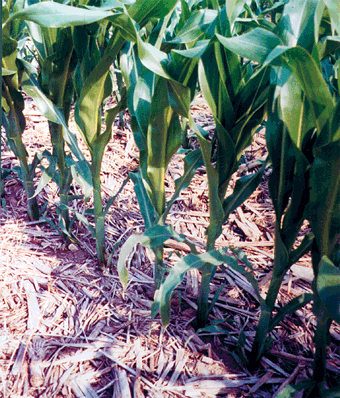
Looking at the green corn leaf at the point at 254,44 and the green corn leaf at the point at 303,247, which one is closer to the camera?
the green corn leaf at the point at 254,44

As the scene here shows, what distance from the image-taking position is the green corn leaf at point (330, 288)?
0.55 meters

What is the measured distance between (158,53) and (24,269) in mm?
832

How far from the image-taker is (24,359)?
2.93ft

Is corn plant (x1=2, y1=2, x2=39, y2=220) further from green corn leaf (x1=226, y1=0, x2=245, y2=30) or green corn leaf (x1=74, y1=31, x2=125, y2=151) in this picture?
green corn leaf (x1=226, y1=0, x2=245, y2=30)

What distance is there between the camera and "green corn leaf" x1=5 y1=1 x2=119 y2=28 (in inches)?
25.4

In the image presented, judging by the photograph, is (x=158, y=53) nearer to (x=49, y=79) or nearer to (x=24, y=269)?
(x=49, y=79)

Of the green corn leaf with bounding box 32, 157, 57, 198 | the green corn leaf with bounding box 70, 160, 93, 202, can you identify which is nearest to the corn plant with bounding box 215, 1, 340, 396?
the green corn leaf with bounding box 70, 160, 93, 202

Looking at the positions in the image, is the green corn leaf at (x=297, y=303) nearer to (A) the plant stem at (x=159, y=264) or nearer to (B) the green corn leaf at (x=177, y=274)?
(B) the green corn leaf at (x=177, y=274)

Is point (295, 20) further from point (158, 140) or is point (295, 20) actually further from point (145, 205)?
point (145, 205)

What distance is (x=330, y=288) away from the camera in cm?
58

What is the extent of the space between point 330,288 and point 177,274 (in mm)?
280

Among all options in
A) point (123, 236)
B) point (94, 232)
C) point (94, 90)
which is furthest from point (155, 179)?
point (123, 236)

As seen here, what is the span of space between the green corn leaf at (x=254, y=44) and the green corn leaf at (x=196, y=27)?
212 millimetres

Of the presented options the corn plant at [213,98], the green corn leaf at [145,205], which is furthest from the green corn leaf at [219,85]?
the green corn leaf at [145,205]
